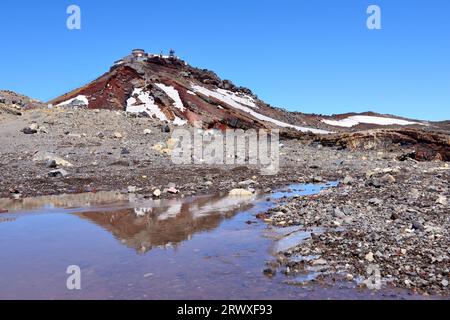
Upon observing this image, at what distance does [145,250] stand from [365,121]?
49.3m

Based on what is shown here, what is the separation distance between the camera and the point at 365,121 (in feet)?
177

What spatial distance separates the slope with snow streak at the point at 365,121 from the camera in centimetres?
5134

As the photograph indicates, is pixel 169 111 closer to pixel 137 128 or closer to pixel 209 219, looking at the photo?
pixel 137 128

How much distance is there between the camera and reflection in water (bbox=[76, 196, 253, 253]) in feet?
30.8

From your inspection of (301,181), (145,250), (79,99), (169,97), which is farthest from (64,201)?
(79,99)

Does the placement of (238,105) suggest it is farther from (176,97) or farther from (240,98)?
(176,97)

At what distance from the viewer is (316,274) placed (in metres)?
6.66

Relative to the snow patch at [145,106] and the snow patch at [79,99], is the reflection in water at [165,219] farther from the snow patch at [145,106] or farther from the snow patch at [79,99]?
the snow patch at [79,99]

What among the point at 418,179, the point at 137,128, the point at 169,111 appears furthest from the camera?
the point at 169,111

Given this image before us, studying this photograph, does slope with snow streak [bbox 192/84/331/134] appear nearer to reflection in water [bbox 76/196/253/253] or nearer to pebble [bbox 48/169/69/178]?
pebble [bbox 48/169/69/178]

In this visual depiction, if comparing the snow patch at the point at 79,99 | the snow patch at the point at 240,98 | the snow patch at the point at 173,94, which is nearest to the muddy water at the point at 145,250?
the snow patch at the point at 173,94
